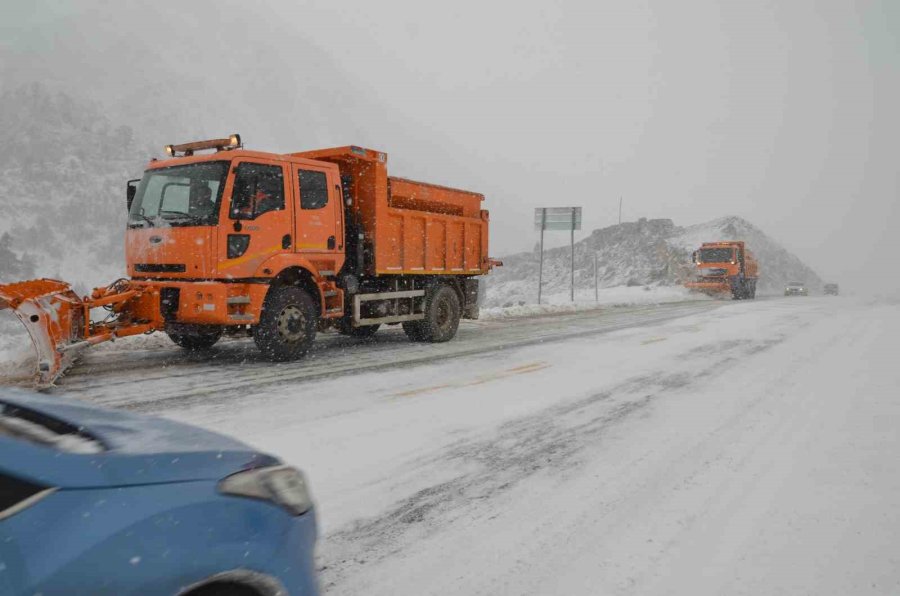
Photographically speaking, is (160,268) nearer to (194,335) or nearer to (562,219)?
(194,335)

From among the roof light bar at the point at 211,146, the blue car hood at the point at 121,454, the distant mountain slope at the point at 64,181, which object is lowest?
the blue car hood at the point at 121,454

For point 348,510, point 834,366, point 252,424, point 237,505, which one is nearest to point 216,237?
point 252,424

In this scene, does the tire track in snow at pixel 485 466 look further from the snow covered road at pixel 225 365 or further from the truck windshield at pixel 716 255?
the truck windshield at pixel 716 255

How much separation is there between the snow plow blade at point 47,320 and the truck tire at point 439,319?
226 inches

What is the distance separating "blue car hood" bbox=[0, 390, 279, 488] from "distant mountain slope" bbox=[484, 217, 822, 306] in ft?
154

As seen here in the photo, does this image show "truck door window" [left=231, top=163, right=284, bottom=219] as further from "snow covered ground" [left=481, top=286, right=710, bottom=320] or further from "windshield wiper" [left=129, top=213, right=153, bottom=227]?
"snow covered ground" [left=481, top=286, right=710, bottom=320]

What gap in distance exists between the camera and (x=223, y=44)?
140 meters

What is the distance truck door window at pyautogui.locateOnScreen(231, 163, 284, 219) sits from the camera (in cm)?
825

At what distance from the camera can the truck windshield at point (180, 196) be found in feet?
27.0

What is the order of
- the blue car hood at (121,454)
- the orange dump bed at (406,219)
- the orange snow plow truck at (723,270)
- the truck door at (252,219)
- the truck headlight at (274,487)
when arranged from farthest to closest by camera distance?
the orange snow plow truck at (723,270) → the orange dump bed at (406,219) → the truck door at (252,219) → the truck headlight at (274,487) → the blue car hood at (121,454)

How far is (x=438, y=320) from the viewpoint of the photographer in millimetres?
11836

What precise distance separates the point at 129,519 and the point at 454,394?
5.28 metres

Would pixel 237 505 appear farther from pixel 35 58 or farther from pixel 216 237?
pixel 35 58

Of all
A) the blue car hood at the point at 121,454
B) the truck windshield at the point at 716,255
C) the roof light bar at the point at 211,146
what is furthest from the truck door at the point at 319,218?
the truck windshield at the point at 716,255
